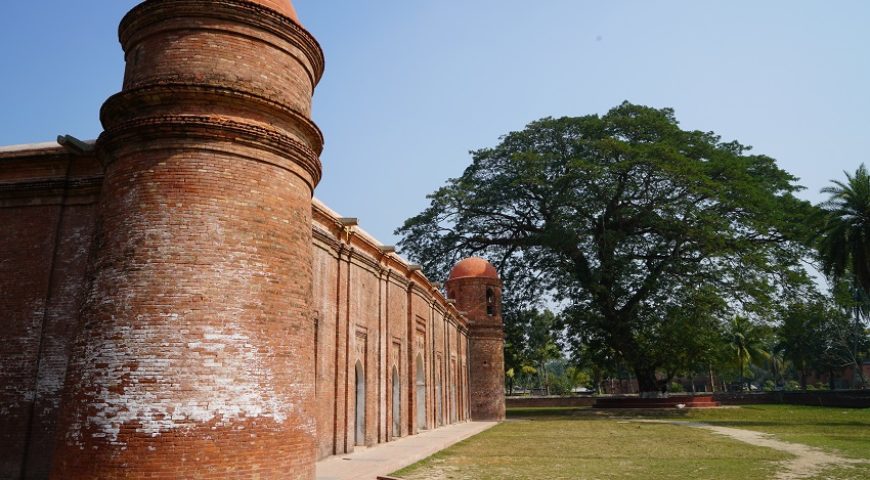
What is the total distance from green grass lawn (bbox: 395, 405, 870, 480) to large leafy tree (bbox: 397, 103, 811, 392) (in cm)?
651

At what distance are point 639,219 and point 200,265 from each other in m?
26.0

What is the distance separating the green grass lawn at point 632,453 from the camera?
1107 centimetres

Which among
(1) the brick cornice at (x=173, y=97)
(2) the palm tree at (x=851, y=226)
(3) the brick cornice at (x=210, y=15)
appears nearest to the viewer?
(1) the brick cornice at (x=173, y=97)

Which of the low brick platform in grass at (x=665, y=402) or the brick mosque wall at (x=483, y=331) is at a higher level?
the brick mosque wall at (x=483, y=331)

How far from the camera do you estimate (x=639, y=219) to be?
30141 mm

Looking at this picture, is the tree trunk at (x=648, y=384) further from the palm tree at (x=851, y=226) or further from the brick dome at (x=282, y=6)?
the brick dome at (x=282, y=6)

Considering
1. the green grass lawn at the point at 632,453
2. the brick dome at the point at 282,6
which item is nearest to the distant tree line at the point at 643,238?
the green grass lawn at the point at 632,453

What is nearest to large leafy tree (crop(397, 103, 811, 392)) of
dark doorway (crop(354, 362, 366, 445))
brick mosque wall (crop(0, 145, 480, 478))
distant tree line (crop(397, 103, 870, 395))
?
distant tree line (crop(397, 103, 870, 395))

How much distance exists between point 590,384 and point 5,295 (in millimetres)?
68485

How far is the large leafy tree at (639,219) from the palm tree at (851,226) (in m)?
3.53

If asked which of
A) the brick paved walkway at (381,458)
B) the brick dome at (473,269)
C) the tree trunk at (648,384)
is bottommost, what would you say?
the brick paved walkway at (381,458)

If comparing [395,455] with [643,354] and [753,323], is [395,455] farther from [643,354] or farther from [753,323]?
A: [753,323]

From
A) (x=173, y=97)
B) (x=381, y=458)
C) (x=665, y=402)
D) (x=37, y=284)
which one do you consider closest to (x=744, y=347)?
(x=665, y=402)

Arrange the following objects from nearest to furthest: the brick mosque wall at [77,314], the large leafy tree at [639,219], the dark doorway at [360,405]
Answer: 1. the brick mosque wall at [77,314]
2. the dark doorway at [360,405]
3. the large leafy tree at [639,219]
